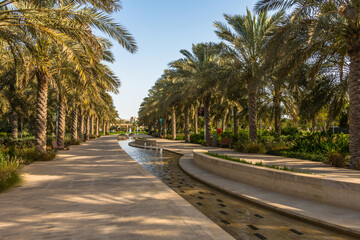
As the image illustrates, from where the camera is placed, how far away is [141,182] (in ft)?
24.9

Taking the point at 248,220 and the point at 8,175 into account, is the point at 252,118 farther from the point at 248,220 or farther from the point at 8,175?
the point at 8,175

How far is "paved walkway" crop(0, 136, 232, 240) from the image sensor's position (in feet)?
12.6

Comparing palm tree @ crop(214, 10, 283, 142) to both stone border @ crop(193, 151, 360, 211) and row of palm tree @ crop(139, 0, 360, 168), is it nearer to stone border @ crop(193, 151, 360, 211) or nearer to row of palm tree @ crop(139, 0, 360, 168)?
row of palm tree @ crop(139, 0, 360, 168)

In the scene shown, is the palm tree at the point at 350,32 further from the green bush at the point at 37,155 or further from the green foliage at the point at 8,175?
the green bush at the point at 37,155

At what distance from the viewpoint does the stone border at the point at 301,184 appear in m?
4.82

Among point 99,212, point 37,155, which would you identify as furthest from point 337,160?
point 37,155

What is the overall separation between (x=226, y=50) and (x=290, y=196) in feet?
40.0

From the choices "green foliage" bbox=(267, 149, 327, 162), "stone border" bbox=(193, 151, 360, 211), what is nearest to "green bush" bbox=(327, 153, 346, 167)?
"green foliage" bbox=(267, 149, 327, 162)

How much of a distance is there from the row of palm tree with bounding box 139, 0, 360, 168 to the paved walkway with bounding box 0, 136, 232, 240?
22.4 feet

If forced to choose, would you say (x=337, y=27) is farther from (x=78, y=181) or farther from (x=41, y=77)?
(x=41, y=77)

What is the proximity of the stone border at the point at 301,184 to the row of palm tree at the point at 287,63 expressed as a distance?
4496 mm

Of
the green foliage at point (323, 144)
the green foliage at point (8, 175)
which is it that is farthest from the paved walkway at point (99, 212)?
the green foliage at point (323, 144)

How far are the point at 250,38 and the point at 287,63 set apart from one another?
16.8 feet

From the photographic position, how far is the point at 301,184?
5555 mm
